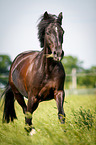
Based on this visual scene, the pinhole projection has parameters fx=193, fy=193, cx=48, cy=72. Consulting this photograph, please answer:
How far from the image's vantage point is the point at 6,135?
11.6 ft

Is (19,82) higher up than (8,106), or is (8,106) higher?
(19,82)

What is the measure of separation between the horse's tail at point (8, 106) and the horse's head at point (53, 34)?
2.31 meters

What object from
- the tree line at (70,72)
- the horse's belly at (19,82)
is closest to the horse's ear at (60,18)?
the horse's belly at (19,82)

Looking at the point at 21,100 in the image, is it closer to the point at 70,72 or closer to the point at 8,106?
the point at 8,106

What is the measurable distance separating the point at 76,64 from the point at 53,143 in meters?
79.8

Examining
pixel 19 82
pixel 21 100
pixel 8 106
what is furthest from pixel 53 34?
pixel 8 106

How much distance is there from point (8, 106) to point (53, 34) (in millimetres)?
2933

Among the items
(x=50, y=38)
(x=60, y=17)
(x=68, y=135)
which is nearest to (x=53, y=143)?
(x=68, y=135)

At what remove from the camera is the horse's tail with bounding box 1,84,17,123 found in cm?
538

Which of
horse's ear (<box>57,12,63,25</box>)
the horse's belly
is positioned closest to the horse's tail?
the horse's belly

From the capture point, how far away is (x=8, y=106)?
5.48 meters

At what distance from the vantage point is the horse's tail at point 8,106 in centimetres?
538

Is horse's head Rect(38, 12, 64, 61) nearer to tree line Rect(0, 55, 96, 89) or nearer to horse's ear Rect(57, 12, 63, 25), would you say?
horse's ear Rect(57, 12, 63, 25)

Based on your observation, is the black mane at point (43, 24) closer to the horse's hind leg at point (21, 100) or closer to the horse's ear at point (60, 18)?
the horse's ear at point (60, 18)
